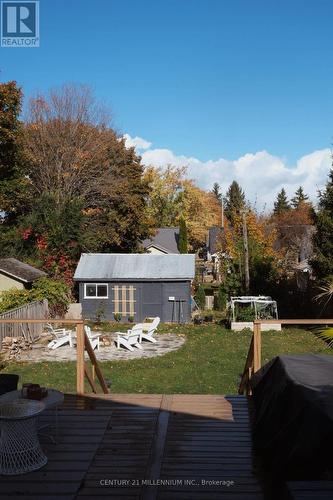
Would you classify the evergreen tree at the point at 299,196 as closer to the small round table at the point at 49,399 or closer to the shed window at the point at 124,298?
the shed window at the point at 124,298

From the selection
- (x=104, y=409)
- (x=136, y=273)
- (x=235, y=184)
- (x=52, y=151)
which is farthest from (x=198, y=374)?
(x=235, y=184)

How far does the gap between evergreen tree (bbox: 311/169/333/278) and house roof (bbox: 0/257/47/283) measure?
11868 millimetres

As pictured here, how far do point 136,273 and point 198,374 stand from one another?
1107 centimetres

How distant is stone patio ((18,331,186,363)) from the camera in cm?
1608

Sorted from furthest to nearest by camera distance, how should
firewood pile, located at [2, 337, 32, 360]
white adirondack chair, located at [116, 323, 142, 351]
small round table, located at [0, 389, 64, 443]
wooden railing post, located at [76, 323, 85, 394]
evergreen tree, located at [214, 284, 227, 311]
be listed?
evergreen tree, located at [214, 284, 227, 311], white adirondack chair, located at [116, 323, 142, 351], firewood pile, located at [2, 337, 32, 360], wooden railing post, located at [76, 323, 85, 394], small round table, located at [0, 389, 64, 443]

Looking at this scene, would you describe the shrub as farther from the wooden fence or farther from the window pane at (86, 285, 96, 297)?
the window pane at (86, 285, 96, 297)

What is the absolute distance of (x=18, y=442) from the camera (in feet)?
16.5

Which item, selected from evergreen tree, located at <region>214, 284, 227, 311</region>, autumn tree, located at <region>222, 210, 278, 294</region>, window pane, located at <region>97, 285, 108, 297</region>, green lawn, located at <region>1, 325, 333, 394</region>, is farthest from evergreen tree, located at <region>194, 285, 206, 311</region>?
green lawn, located at <region>1, 325, 333, 394</region>

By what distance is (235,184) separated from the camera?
92125 millimetres

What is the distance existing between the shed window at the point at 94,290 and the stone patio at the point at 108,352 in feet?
17.4

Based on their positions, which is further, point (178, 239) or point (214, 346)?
point (178, 239)

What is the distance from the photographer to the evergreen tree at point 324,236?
1988cm

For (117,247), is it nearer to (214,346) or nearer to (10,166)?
(10,166)

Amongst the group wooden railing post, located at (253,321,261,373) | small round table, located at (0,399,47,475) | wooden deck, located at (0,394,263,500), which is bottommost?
wooden deck, located at (0,394,263,500)
